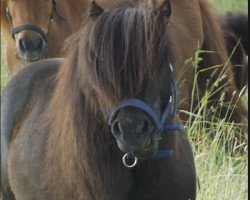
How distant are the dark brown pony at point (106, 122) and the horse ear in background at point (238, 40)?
3.53 m

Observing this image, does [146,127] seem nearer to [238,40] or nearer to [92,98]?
[92,98]

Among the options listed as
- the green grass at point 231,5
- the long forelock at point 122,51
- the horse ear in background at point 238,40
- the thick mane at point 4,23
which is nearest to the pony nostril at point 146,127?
the long forelock at point 122,51

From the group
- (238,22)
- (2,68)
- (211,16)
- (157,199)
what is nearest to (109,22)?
(157,199)

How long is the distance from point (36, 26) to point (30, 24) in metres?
0.07

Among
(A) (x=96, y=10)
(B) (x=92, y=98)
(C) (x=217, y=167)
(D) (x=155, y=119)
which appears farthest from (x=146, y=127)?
(C) (x=217, y=167)

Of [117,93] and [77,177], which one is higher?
[117,93]

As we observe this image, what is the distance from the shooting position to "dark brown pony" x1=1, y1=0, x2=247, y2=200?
379 cm

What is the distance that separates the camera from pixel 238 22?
8.38 m

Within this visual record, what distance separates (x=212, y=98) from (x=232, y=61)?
97cm

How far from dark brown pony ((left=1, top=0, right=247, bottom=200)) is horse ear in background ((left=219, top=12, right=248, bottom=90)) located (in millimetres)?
3533

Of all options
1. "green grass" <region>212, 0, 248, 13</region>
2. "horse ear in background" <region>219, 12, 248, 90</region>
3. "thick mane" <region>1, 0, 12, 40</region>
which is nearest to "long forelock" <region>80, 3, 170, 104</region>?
"thick mane" <region>1, 0, 12, 40</region>

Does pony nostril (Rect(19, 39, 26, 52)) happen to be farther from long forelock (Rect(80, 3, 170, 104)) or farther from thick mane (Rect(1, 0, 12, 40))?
long forelock (Rect(80, 3, 170, 104))

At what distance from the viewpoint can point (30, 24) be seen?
698cm

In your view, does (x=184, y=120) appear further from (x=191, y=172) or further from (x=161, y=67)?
(x=161, y=67)
